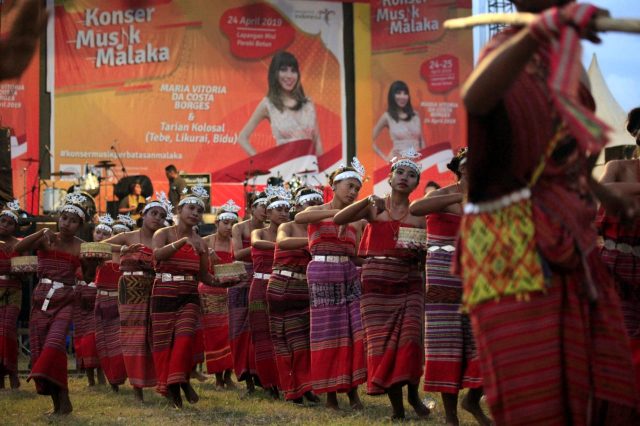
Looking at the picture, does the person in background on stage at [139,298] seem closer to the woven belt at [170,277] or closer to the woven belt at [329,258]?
the woven belt at [170,277]

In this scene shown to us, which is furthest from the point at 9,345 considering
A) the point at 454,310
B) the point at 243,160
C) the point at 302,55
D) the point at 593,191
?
the point at 302,55

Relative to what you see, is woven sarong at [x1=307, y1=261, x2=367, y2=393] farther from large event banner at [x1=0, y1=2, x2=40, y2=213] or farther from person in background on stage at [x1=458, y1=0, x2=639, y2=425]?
large event banner at [x1=0, y1=2, x2=40, y2=213]

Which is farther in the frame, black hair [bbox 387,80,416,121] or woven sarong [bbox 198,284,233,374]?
black hair [bbox 387,80,416,121]

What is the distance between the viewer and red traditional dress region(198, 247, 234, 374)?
12836 mm

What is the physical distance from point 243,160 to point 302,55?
3.42m

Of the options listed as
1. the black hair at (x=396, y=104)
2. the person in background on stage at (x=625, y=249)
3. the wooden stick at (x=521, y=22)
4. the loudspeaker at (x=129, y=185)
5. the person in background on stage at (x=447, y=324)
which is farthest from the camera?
the black hair at (x=396, y=104)

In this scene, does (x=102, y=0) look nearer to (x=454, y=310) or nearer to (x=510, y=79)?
(x=454, y=310)

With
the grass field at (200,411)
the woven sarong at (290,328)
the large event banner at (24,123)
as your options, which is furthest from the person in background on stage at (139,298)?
the large event banner at (24,123)

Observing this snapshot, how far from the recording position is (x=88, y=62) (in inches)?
1080

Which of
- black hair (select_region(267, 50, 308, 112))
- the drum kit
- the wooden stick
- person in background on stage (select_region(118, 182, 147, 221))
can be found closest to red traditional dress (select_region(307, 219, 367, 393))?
the wooden stick

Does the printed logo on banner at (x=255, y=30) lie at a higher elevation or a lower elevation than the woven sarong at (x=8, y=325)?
higher

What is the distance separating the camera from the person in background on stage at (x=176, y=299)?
34.1 feet

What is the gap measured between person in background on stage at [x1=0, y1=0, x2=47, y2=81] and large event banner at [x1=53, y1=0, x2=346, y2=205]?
2269 cm

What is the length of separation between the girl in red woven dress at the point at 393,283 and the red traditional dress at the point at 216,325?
4.35 meters
